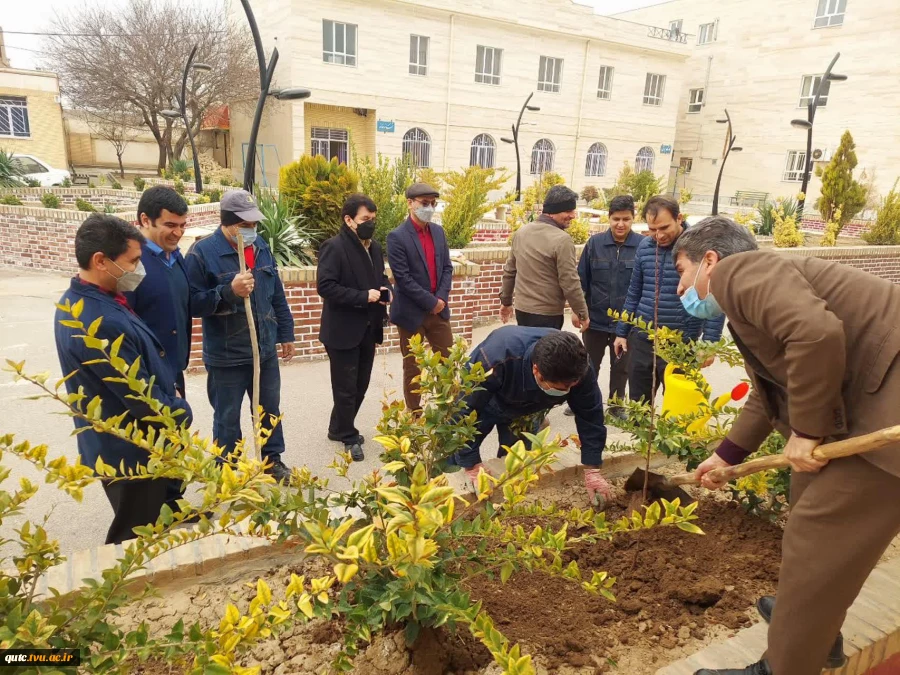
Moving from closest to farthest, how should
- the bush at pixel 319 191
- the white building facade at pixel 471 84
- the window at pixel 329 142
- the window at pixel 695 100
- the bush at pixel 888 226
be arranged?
the bush at pixel 319 191 → the bush at pixel 888 226 → the white building facade at pixel 471 84 → the window at pixel 329 142 → the window at pixel 695 100

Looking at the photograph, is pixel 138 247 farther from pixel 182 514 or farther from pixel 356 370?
pixel 356 370

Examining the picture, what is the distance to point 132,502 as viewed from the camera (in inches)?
103

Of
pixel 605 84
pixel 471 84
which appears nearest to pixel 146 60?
pixel 471 84

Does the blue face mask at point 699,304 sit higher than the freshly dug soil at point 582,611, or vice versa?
the blue face mask at point 699,304

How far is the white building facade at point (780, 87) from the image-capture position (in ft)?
93.7

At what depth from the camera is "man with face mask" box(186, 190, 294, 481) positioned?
3430 mm

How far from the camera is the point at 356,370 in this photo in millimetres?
4367

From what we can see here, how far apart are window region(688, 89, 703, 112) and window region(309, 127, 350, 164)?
933 inches

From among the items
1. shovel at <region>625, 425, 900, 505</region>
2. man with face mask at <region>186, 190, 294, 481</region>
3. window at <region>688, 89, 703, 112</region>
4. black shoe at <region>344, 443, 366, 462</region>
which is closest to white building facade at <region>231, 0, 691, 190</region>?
window at <region>688, 89, 703, 112</region>

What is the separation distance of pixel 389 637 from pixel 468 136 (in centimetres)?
2895

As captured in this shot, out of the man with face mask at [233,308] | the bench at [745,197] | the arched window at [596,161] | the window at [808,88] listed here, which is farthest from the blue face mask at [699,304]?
the window at [808,88]

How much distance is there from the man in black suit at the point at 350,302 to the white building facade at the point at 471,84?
76.5ft

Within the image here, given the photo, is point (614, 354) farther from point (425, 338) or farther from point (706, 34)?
point (706, 34)

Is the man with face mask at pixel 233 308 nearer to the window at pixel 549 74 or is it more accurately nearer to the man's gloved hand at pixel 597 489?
the man's gloved hand at pixel 597 489
